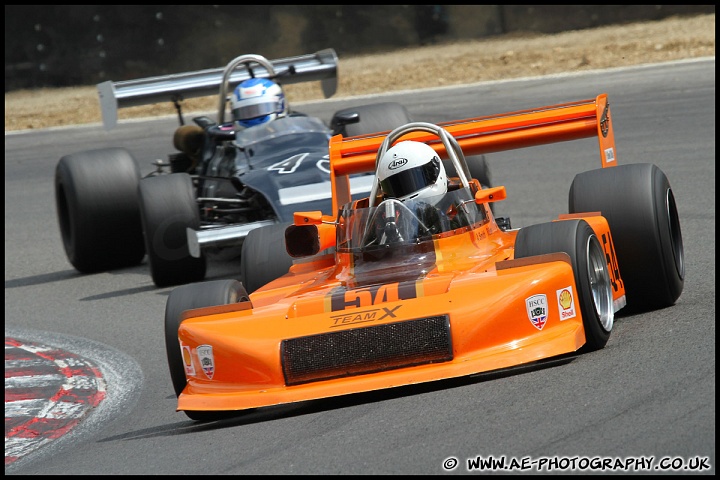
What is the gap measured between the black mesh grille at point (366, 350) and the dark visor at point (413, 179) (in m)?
1.55

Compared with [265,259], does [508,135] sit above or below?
above

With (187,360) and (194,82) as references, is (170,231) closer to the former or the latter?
(194,82)

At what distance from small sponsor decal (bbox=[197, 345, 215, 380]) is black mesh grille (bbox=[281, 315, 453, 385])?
1.28ft

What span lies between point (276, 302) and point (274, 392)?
87 centimetres

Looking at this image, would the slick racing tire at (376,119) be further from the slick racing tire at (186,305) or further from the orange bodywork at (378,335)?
the orange bodywork at (378,335)

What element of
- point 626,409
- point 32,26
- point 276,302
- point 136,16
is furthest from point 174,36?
point 626,409

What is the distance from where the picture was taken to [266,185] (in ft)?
36.1

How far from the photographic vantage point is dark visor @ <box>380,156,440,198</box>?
742cm

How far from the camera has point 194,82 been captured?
13.3 meters

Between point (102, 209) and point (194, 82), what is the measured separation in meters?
1.99

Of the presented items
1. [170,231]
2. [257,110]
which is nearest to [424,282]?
[170,231]

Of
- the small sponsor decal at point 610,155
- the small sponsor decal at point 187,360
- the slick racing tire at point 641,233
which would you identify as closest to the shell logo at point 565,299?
the slick racing tire at point 641,233

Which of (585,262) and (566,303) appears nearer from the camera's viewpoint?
(566,303)

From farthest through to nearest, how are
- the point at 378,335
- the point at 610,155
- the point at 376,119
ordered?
the point at 376,119, the point at 610,155, the point at 378,335
